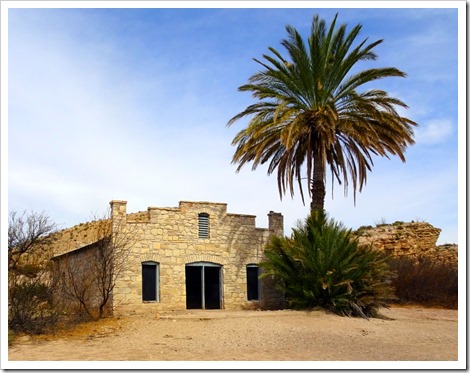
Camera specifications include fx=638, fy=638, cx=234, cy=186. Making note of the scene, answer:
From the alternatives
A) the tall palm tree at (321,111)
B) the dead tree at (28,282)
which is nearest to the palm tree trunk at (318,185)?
the tall palm tree at (321,111)

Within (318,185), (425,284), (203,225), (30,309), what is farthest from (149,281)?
(425,284)

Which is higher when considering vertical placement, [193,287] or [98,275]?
[98,275]

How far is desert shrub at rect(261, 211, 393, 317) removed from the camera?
2122 centimetres

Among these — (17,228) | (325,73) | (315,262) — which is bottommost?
(315,262)

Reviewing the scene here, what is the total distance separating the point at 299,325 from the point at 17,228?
8656mm

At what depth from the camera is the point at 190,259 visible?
23375 mm

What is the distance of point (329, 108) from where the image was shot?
2220cm

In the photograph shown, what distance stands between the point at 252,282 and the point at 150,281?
14.1 ft

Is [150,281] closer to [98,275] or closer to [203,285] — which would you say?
[203,285]

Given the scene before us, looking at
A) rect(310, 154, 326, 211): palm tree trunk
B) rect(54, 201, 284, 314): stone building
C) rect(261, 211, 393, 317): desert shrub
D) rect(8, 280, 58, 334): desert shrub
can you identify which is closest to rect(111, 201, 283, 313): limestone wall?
rect(54, 201, 284, 314): stone building

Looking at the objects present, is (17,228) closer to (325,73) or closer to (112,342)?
(112,342)

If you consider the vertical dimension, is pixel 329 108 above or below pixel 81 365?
above

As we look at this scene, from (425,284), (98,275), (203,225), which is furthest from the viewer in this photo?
(425,284)

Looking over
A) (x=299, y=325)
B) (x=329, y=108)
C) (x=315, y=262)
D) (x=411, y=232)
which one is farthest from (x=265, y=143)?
(x=411, y=232)
